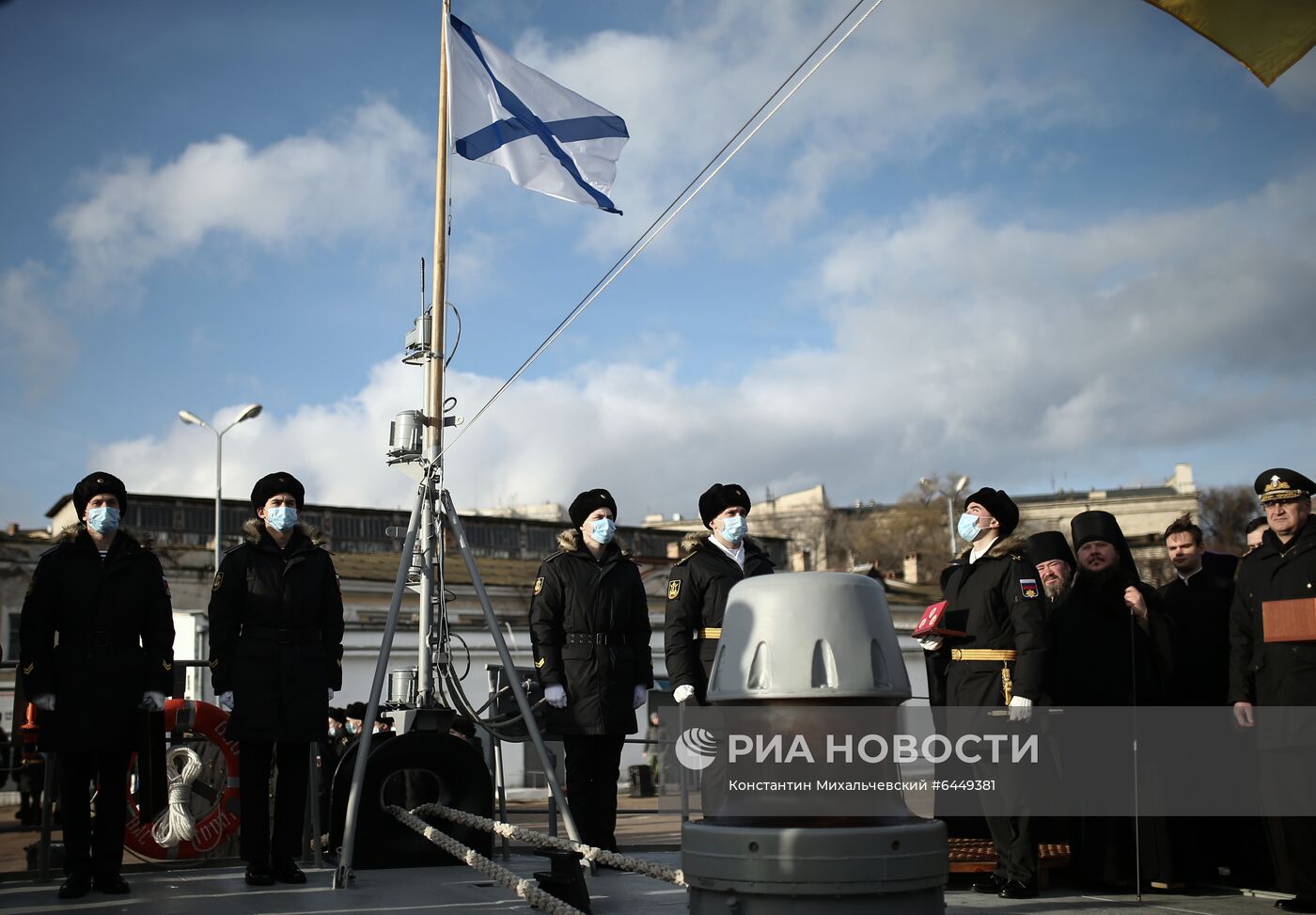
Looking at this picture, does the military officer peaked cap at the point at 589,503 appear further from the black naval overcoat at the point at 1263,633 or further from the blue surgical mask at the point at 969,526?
the black naval overcoat at the point at 1263,633

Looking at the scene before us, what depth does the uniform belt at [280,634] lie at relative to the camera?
6.69 m

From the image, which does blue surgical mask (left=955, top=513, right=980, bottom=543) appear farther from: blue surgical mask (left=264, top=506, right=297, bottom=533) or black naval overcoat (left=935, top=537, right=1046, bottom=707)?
blue surgical mask (left=264, top=506, right=297, bottom=533)

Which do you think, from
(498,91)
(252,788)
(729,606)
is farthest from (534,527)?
(729,606)

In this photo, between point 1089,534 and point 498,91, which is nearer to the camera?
point 1089,534

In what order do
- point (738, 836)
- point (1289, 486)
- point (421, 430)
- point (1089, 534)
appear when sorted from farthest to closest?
point (421, 430), point (1089, 534), point (1289, 486), point (738, 836)

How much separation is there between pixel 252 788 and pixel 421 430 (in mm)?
2286

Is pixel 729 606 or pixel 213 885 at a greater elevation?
pixel 729 606

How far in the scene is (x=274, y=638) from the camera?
6.70 meters

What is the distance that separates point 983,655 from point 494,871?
269cm

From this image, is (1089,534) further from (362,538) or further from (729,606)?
(362,538)

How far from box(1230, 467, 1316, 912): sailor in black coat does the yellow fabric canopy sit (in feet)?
6.56

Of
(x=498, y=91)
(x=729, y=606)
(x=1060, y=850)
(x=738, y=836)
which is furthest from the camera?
(x=498, y=91)

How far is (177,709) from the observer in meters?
8.09

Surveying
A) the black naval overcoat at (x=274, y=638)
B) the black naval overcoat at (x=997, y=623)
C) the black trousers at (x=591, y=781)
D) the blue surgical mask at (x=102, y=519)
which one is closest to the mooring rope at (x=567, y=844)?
the black trousers at (x=591, y=781)
